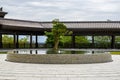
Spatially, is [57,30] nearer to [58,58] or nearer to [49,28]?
[58,58]

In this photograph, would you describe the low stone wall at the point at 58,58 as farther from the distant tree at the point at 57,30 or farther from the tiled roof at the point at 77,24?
the tiled roof at the point at 77,24

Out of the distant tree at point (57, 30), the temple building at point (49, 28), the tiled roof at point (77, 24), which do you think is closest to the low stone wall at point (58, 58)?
the distant tree at point (57, 30)

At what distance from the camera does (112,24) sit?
34844mm

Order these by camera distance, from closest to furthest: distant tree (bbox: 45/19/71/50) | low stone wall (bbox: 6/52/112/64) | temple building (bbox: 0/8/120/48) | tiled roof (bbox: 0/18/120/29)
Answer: low stone wall (bbox: 6/52/112/64) → distant tree (bbox: 45/19/71/50) → temple building (bbox: 0/8/120/48) → tiled roof (bbox: 0/18/120/29)

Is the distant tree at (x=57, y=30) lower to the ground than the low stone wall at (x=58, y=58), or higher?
higher

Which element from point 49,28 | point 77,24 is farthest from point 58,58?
point 77,24

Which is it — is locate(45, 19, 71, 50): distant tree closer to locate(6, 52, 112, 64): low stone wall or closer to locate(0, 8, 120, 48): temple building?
locate(6, 52, 112, 64): low stone wall

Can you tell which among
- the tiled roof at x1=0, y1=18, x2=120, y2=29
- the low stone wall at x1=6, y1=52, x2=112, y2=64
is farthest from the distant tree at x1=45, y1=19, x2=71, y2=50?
the tiled roof at x1=0, y1=18, x2=120, y2=29

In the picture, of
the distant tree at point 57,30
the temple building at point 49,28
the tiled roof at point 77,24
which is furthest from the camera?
the tiled roof at point 77,24

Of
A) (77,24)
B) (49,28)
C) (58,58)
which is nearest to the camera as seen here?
(58,58)

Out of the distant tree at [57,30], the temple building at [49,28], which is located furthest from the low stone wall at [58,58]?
the temple building at [49,28]

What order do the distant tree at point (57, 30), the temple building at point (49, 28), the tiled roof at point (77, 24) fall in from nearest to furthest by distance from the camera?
the distant tree at point (57, 30)
the temple building at point (49, 28)
the tiled roof at point (77, 24)

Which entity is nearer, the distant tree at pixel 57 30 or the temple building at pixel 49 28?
the distant tree at pixel 57 30

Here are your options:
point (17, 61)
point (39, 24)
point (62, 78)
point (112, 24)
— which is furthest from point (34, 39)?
point (62, 78)
